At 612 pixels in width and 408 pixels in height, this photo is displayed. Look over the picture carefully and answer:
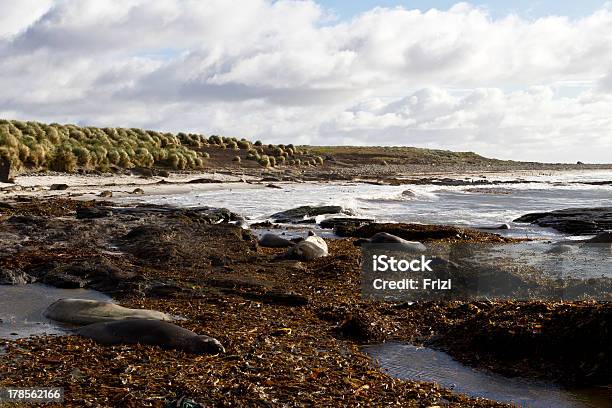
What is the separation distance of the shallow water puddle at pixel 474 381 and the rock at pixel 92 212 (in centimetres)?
1224

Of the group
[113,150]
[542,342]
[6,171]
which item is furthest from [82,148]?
[542,342]

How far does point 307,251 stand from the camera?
41.5ft

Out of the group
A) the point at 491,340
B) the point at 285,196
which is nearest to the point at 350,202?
the point at 285,196

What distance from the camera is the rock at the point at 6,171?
25.9 meters

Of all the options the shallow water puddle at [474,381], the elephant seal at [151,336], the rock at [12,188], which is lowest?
the shallow water puddle at [474,381]

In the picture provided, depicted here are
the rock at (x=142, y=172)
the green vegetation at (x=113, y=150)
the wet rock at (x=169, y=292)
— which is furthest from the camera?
the rock at (x=142, y=172)

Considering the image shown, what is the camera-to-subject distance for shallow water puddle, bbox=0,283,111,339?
709 centimetres

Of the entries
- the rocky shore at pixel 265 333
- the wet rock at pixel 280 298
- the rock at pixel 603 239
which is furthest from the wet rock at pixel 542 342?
the rock at pixel 603 239

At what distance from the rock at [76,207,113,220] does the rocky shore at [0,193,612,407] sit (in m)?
4.16

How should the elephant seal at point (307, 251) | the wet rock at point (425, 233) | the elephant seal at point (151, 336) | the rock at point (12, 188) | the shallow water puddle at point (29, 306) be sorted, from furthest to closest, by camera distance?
1. the rock at point (12, 188)
2. the wet rock at point (425, 233)
3. the elephant seal at point (307, 251)
4. the shallow water puddle at point (29, 306)
5. the elephant seal at point (151, 336)

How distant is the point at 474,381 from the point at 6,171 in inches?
966

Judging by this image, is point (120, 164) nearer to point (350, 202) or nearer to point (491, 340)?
point (350, 202)

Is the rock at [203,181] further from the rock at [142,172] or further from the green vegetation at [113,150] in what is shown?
the green vegetation at [113,150]

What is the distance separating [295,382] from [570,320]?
3.18 m
